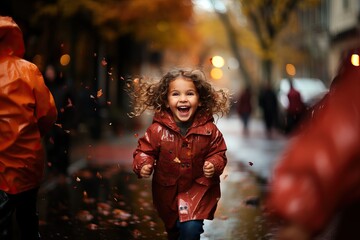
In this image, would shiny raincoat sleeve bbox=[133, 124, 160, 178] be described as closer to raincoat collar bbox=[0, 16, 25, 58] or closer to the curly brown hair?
the curly brown hair

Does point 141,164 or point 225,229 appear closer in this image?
point 141,164

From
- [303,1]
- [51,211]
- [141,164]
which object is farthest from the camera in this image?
[303,1]

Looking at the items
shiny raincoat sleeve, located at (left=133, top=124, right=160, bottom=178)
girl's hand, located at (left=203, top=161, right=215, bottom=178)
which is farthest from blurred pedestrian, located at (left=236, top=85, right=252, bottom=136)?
girl's hand, located at (left=203, top=161, right=215, bottom=178)

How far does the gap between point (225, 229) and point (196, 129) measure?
348 centimetres

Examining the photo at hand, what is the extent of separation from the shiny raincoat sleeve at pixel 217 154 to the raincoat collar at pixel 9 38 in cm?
159

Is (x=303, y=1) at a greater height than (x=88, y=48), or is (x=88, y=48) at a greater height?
(x=303, y=1)

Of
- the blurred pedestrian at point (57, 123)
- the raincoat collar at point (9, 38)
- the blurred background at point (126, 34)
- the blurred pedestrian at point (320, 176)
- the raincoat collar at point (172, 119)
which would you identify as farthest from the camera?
the blurred background at point (126, 34)

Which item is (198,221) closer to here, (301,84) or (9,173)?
(9,173)

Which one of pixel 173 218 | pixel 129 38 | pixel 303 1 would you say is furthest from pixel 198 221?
pixel 129 38

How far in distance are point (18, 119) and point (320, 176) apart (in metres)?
3.38

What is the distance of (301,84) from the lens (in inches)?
1215

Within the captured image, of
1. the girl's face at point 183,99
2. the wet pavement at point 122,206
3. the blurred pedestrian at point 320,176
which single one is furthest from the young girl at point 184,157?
the blurred pedestrian at point 320,176

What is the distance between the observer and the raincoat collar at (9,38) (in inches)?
216

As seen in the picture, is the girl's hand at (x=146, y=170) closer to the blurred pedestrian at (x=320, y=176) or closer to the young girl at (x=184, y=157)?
the young girl at (x=184, y=157)
